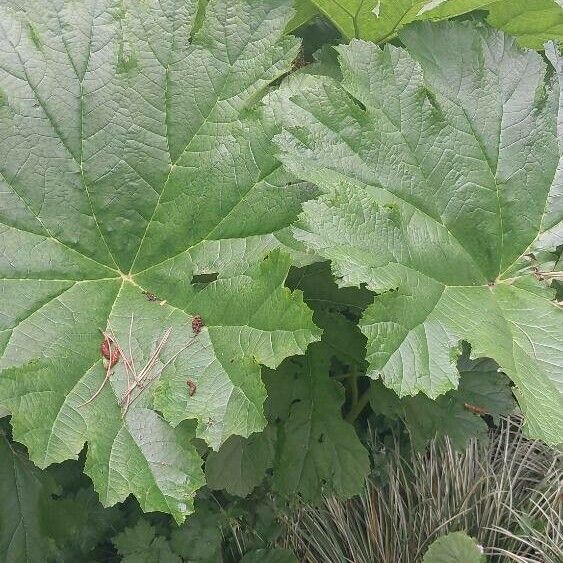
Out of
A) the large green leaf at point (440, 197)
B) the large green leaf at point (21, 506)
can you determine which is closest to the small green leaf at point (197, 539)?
the large green leaf at point (21, 506)

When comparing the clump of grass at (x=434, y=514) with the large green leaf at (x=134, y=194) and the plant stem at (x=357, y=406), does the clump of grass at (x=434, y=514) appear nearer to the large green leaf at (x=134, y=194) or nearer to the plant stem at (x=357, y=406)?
the plant stem at (x=357, y=406)

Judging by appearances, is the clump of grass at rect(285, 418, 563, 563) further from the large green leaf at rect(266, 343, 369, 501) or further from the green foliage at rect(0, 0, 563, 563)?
the green foliage at rect(0, 0, 563, 563)

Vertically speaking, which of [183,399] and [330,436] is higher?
[183,399]

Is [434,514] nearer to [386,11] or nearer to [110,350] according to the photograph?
[110,350]

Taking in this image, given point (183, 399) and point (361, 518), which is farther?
point (361, 518)

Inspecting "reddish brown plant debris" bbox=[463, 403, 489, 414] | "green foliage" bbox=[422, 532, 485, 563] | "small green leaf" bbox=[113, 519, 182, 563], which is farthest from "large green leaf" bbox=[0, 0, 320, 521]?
"reddish brown plant debris" bbox=[463, 403, 489, 414]

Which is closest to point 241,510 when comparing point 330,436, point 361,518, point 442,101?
point 361,518

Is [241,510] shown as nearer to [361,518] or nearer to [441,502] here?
[361,518]

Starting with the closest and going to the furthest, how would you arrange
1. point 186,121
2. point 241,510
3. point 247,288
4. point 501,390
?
point 247,288, point 186,121, point 501,390, point 241,510

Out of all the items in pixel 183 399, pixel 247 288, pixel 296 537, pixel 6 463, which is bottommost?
pixel 296 537
